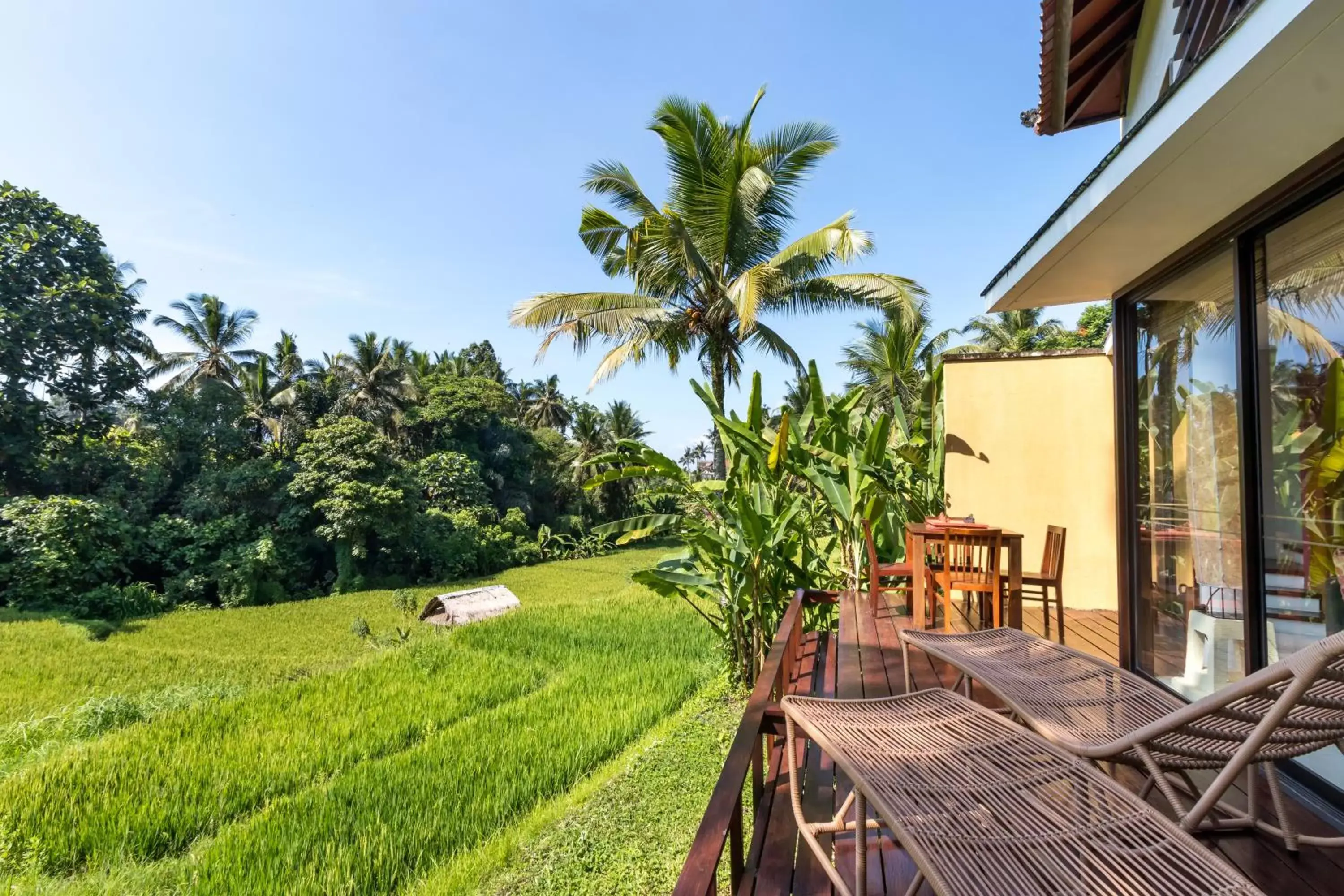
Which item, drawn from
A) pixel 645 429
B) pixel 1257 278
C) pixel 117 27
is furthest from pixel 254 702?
pixel 645 429

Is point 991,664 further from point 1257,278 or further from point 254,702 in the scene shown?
point 254,702

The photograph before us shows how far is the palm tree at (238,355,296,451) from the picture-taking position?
71.4 feet

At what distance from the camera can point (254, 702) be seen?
7449 millimetres

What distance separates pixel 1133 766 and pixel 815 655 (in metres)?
2.00

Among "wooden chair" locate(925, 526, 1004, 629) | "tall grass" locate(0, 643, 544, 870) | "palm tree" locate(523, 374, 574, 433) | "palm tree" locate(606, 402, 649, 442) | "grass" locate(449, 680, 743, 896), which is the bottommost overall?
"tall grass" locate(0, 643, 544, 870)

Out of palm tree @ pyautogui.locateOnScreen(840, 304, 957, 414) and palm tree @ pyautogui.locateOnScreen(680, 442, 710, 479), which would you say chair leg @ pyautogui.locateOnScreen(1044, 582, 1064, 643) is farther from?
palm tree @ pyautogui.locateOnScreen(680, 442, 710, 479)

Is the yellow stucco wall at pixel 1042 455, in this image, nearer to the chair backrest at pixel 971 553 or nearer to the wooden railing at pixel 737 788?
the chair backrest at pixel 971 553

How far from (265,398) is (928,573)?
2565 centimetres

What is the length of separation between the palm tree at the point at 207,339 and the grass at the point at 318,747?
1380cm

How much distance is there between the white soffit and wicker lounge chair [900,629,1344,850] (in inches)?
49.5

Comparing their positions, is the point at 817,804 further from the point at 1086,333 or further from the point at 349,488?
the point at 1086,333

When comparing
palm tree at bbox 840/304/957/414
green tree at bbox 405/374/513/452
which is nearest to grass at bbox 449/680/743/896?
palm tree at bbox 840/304/957/414

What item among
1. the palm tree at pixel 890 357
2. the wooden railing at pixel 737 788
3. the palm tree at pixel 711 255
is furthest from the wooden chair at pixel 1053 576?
the palm tree at pixel 890 357

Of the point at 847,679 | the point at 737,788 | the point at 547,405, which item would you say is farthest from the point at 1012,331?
the point at 737,788
